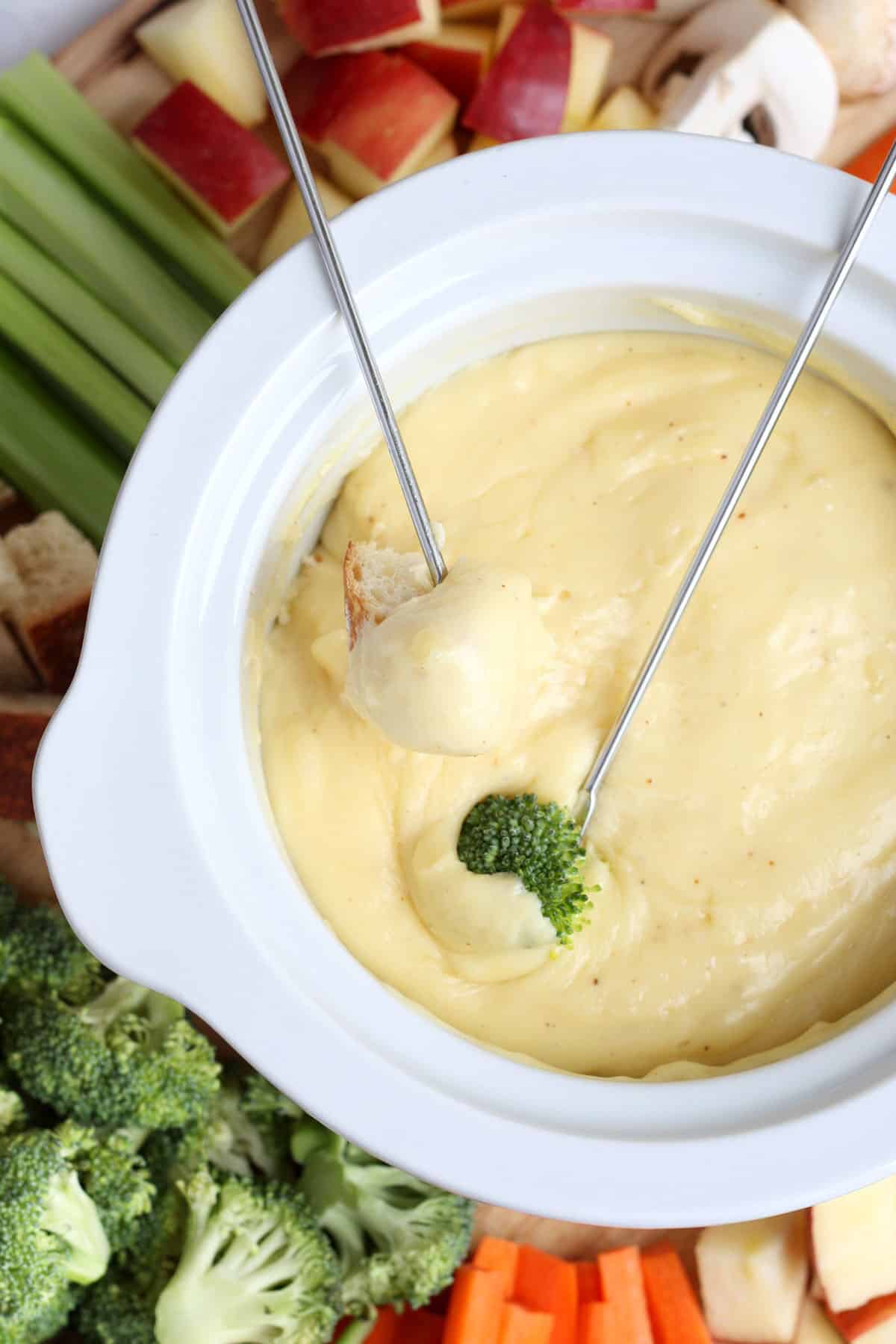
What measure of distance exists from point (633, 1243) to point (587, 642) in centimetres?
124

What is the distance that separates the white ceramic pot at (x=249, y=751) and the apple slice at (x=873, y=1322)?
959 mm

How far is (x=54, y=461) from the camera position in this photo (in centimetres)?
225

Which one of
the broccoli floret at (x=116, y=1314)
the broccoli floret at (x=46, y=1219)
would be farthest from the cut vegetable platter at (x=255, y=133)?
the broccoli floret at (x=116, y=1314)

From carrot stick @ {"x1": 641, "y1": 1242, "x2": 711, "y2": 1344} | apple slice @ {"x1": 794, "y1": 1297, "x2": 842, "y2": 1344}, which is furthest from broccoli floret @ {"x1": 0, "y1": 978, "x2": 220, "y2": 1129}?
apple slice @ {"x1": 794, "y1": 1297, "x2": 842, "y2": 1344}

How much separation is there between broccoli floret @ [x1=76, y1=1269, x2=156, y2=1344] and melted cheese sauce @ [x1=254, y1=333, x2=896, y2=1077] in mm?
910

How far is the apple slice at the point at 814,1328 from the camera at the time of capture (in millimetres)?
2217

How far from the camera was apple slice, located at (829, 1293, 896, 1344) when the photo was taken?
216 centimetres

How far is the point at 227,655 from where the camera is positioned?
61.7 inches

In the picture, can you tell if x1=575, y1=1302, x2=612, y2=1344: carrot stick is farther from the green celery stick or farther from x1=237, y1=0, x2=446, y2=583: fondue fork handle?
the green celery stick

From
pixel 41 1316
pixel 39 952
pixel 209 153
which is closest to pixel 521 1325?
pixel 41 1316

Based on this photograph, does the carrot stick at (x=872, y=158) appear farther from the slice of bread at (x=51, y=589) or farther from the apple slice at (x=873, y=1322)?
the apple slice at (x=873, y=1322)

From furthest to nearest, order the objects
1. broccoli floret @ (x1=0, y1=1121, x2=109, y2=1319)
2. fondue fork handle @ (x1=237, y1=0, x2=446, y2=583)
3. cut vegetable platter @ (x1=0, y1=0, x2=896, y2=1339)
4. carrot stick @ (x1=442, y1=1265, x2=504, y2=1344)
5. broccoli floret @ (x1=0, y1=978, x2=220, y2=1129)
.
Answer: cut vegetable platter @ (x1=0, y1=0, x2=896, y2=1339)
carrot stick @ (x1=442, y1=1265, x2=504, y2=1344)
broccoli floret @ (x1=0, y1=978, x2=220, y2=1129)
broccoli floret @ (x1=0, y1=1121, x2=109, y2=1319)
fondue fork handle @ (x1=237, y1=0, x2=446, y2=583)

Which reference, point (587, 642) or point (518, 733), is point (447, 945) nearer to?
point (518, 733)

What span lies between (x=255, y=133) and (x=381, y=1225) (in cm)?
193
